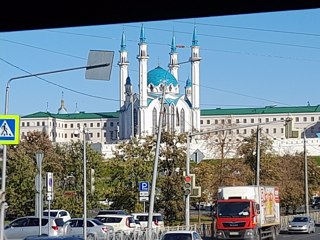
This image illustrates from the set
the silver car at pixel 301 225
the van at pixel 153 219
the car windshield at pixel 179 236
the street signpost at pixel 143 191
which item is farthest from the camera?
the silver car at pixel 301 225

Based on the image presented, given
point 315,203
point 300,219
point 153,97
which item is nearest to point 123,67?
point 153,97

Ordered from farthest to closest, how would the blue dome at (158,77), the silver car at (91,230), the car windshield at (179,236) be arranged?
the blue dome at (158,77) < the silver car at (91,230) < the car windshield at (179,236)

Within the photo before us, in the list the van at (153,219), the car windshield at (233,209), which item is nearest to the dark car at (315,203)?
the van at (153,219)

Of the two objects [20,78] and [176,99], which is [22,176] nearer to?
[20,78]

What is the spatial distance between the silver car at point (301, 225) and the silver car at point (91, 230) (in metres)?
18.7

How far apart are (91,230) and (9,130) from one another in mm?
17777

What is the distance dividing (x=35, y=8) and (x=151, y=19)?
1.95 metres

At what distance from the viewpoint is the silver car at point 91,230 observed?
39406 millimetres

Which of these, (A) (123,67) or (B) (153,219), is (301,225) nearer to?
(B) (153,219)

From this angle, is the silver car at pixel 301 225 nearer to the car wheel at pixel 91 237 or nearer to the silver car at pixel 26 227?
the silver car at pixel 26 227

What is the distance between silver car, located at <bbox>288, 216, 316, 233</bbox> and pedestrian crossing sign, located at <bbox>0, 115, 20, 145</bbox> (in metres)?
35.8

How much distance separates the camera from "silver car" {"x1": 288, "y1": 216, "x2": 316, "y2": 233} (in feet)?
A: 187

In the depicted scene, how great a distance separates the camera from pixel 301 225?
57219 millimetres

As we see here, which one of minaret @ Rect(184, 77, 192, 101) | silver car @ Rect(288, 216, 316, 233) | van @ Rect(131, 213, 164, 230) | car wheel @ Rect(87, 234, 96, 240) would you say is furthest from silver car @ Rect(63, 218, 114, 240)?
minaret @ Rect(184, 77, 192, 101)
